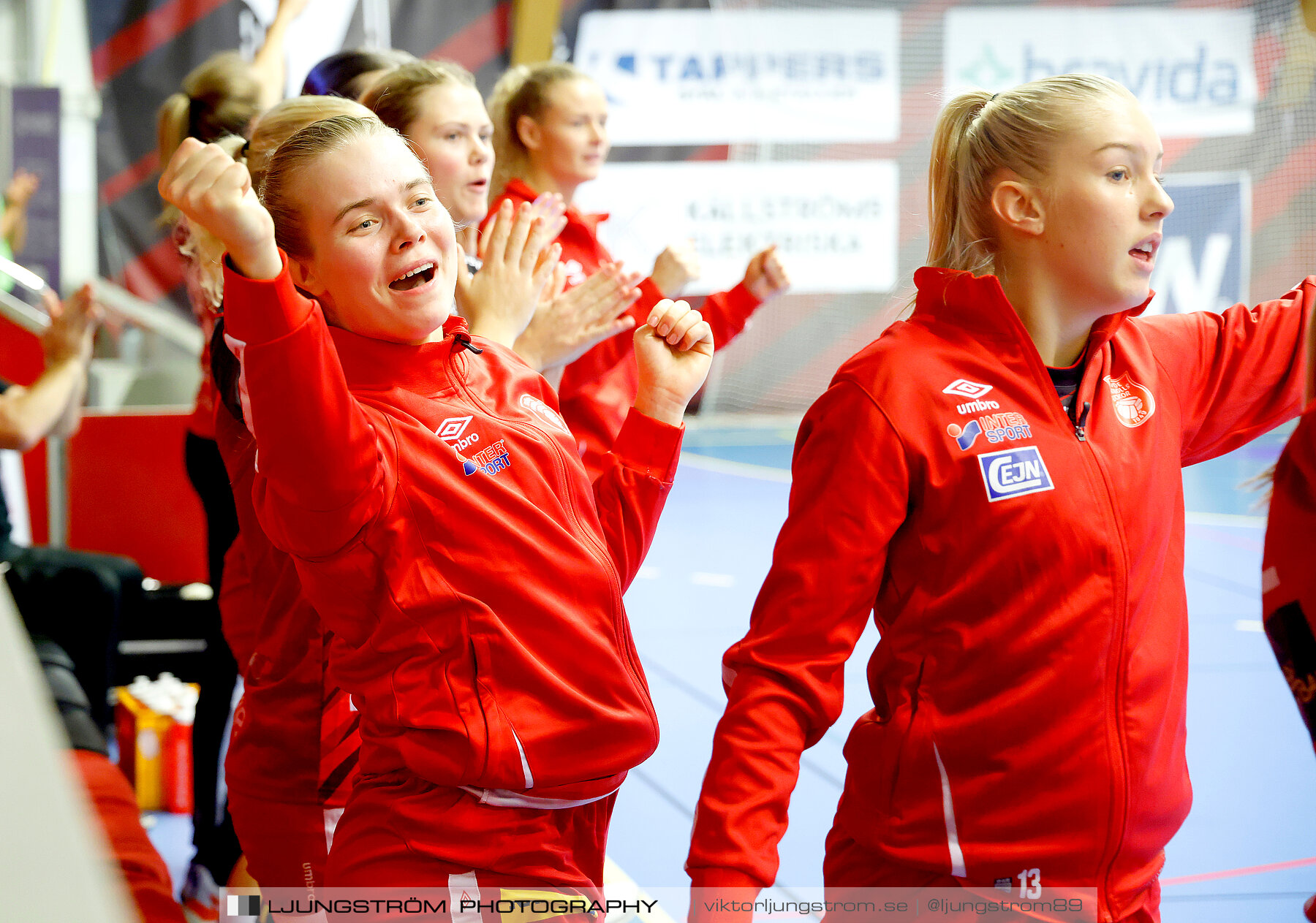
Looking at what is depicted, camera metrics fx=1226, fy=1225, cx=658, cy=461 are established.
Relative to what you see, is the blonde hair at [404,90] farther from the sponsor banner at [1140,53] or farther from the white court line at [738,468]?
the sponsor banner at [1140,53]

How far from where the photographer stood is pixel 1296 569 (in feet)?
3.89

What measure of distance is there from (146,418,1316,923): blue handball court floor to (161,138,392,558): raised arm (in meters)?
1.49

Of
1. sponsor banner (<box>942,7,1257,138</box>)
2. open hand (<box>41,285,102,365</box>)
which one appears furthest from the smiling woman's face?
sponsor banner (<box>942,7,1257,138</box>)

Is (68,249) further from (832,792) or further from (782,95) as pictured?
(832,792)

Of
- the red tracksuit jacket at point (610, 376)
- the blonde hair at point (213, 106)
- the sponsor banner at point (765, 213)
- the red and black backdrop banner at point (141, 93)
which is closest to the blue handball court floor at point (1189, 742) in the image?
the red tracksuit jacket at point (610, 376)

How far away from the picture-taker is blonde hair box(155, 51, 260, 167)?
2502 millimetres

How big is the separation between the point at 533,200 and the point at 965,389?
5.14 ft

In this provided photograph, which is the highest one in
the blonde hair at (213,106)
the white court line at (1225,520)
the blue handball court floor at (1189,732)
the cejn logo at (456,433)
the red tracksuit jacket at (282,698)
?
the blonde hair at (213,106)

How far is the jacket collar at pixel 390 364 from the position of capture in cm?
138

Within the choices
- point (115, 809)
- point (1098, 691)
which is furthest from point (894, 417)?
point (115, 809)

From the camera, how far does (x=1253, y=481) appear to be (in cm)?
161

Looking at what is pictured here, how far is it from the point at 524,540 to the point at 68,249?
777 centimetres

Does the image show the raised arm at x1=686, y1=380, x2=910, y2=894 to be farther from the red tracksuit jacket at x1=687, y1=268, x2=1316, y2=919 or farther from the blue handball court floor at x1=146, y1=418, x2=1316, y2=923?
the blue handball court floor at x1=146, y1=418, x2=1316, y2=923

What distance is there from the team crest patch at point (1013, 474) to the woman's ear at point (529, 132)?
179 centimetres
